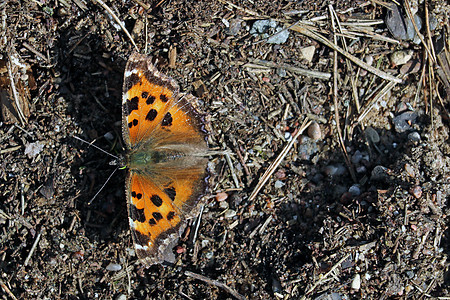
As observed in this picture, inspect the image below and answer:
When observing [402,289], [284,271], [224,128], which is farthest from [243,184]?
[402,289]

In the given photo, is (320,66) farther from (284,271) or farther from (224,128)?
(284,271)

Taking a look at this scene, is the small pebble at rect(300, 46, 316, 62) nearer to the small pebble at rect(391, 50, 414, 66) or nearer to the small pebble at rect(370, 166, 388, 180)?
the small pebble at rect(391, 50, 414, 66)

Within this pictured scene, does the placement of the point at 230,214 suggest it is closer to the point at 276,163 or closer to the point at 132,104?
the point at 276,163

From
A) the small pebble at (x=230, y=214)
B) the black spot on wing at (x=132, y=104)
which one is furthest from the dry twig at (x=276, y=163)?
the black spot on wing at (x=132, y=104)

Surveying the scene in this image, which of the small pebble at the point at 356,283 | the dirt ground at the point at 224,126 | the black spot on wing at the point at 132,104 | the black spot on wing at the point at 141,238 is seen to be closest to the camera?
the small pebble at the point at 356,283

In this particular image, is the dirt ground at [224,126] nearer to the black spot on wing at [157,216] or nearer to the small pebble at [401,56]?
the small pebble at [401,56]

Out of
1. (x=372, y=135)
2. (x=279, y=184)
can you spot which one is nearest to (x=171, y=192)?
(x=279, y=184)
